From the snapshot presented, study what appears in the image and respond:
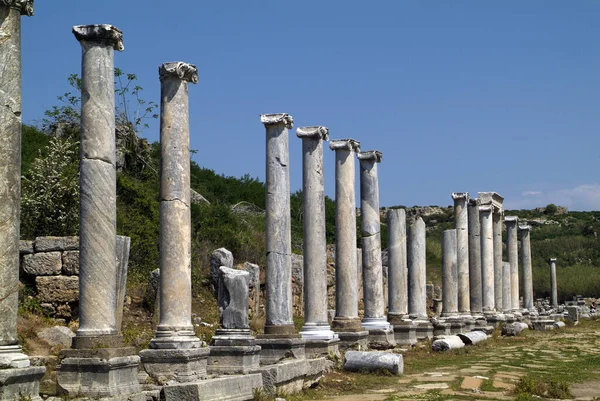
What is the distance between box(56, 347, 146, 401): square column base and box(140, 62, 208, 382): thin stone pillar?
1496 mm

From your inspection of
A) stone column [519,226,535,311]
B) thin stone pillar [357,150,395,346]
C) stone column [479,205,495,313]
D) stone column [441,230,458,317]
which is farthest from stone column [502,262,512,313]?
thin stone pillar [357,150,395,346]

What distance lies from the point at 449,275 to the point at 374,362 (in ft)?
44.4

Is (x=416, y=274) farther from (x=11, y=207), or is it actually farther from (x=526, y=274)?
(x=11, y=207)

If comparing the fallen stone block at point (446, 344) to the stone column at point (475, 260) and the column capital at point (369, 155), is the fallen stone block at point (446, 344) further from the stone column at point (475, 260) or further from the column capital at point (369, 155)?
the stone column at point (475, 260)

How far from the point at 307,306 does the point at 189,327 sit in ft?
20.2

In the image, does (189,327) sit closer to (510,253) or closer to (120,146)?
(120,146)

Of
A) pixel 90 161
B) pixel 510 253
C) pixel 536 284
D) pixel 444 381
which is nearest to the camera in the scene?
pixel 90 161

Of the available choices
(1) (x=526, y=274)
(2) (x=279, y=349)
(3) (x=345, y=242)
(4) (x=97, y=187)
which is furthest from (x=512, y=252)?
(4) (x=97, y=187)

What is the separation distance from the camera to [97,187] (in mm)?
12180

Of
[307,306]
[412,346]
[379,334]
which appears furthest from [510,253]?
[307,306]

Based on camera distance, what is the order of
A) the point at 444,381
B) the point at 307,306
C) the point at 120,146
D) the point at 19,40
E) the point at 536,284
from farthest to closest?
the point at 536,284
the point at 120,146
the point at 307,306
the point at 444,381
the point at 19,40

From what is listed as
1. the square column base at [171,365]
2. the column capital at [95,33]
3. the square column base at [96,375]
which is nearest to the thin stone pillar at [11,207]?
the square column base at [96,375]

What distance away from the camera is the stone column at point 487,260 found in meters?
34.1

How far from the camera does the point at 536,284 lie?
5988 cm
